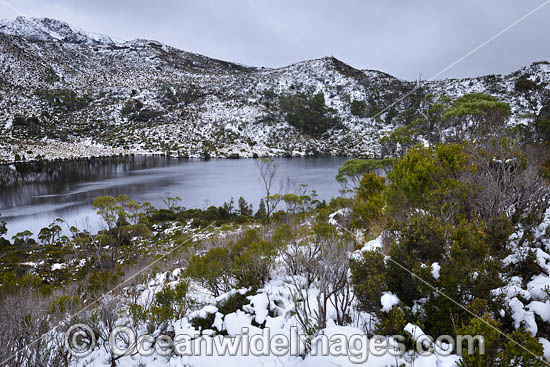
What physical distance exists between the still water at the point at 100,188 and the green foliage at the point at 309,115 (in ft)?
175

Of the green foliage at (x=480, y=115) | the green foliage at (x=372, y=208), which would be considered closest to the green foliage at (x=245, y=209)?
the green foliage at (x=372, y=208)

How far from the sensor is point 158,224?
23.8m

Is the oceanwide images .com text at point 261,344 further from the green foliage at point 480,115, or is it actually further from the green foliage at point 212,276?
the green foliage at point 480,115

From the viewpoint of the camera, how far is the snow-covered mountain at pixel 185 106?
239ft

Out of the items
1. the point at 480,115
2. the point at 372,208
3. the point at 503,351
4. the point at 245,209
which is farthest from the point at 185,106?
the point at 503,351

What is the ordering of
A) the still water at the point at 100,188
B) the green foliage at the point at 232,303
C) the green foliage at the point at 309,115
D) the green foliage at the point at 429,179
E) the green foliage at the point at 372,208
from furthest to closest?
the green foliage at the point at 309,115 → the still water at the point at 100,188 → the green foliage at the point at 372,208 → the green foliage at the point at 429,179 → the green foliage at the point at 232,303

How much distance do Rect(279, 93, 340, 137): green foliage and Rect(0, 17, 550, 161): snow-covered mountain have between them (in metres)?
1.16

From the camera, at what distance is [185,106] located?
95312 mm

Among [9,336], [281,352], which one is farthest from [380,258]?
[9,336]

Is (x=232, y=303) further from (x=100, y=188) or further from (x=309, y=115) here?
(x=309, y=115)

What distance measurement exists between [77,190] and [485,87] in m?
106

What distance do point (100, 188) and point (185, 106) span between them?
67.8 meters

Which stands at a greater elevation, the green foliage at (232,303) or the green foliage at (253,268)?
the green foliage at (253,268)

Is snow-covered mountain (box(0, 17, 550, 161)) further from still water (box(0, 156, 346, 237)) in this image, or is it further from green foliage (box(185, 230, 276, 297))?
green foliage (box(185, 230, 276, 297))
